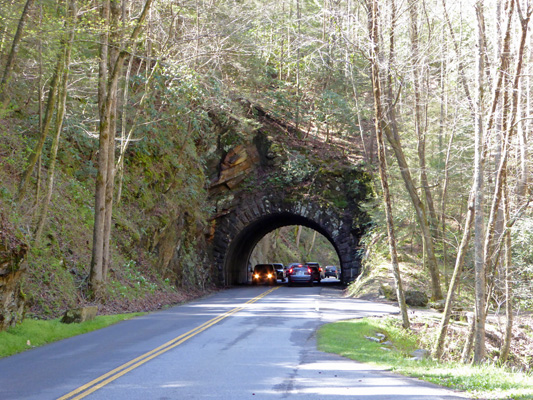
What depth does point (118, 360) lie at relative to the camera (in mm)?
8086

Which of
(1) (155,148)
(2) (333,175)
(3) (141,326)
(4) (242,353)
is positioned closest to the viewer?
(4) (242,353)

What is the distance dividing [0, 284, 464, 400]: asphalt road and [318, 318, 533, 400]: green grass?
39 cm

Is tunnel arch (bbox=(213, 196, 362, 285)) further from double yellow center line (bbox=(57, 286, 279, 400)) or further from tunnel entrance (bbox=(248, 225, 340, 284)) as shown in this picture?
double yellow center line (bbox=(57, 286, 279, 400))

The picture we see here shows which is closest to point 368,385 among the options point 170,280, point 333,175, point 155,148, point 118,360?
point 118,360

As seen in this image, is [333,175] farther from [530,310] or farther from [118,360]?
[118,360]

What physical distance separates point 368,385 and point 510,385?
1903mm

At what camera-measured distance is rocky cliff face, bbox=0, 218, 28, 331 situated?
10.4 m

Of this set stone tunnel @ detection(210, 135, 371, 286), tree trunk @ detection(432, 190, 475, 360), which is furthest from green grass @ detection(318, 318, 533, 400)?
stone tunnel @ detection(210, 135, 371, 286)

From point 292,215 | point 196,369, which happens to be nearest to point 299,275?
point 292,215

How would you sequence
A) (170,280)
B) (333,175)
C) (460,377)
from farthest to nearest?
(333,175) → (170,280) → (460,377)

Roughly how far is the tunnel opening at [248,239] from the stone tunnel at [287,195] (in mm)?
283

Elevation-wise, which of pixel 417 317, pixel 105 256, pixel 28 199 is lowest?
pixel 417 317

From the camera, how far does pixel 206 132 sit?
30.0 meters

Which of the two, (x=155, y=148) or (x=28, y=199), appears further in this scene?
(x=155, y=148)
